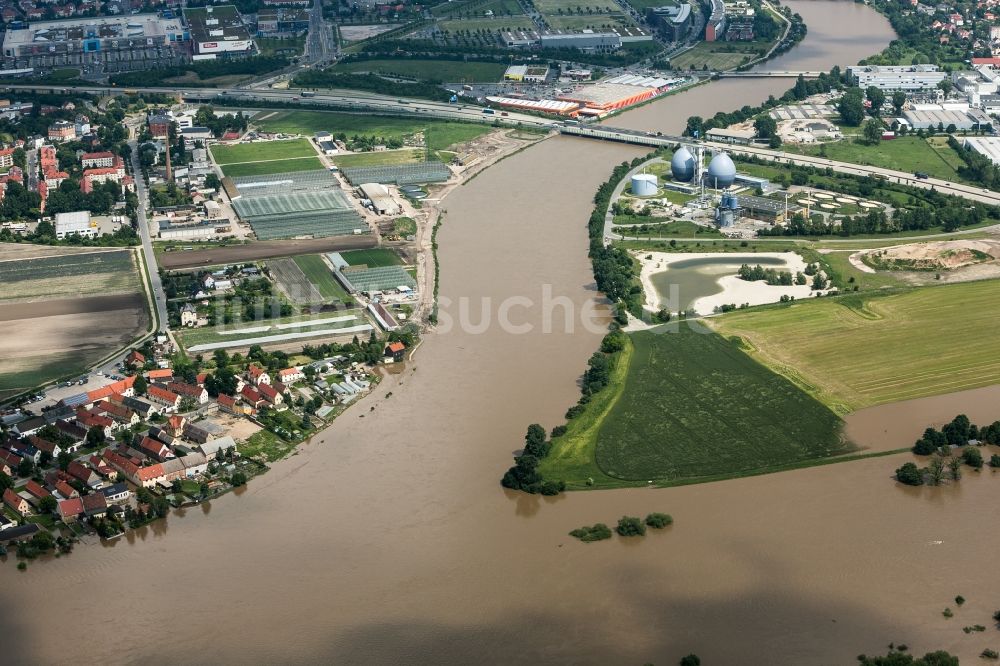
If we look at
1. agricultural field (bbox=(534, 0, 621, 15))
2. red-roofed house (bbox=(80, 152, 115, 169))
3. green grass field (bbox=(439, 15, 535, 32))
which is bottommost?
red-roofed house (bbox=(80, 152, 115, 169))

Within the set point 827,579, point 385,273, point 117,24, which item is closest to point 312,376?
point 385,273

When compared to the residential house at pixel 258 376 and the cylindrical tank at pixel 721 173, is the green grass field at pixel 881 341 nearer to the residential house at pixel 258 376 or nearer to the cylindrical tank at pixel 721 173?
the cylindrical tank at pixel 721 173

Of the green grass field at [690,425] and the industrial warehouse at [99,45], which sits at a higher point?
the industrial warehouse at [99,45]

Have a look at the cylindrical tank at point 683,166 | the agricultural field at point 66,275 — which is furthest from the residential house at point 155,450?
the cylindrical tank at point 683,166

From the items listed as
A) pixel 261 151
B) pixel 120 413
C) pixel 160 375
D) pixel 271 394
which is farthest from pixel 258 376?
pixel 261 151

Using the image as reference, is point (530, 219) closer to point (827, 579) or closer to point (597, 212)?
point (597, 212)

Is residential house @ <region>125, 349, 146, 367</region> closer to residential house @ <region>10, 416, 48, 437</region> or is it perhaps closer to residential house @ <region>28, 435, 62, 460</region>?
residential house @ <region>10, 416, 48, 437</region>

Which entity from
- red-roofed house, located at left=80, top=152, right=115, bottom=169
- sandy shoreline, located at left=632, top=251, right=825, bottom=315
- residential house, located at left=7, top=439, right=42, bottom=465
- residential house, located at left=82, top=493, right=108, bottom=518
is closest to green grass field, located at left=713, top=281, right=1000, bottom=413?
sandy shoreline, located at left=632, top=251, right=825, bottom=315
